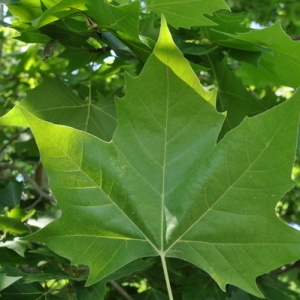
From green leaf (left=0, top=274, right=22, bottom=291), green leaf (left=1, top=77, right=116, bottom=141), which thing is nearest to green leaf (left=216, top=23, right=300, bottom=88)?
green leaf (left=1, top=77, right=116, bottom=141)

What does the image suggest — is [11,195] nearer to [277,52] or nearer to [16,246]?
[16,246]

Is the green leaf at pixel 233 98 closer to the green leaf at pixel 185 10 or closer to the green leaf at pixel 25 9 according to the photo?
the green leaf at pixel 185 10

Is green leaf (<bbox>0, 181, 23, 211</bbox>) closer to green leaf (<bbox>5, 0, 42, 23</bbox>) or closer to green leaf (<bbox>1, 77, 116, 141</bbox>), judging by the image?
green leaf (<bbox>1, 77, 116, 141</bbox>)

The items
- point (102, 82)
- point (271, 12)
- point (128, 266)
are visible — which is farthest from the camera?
point (271, 12)

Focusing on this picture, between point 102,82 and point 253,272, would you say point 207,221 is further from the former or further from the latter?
point 102,82

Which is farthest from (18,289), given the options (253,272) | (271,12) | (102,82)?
(271,12)

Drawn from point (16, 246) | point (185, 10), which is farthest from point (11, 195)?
point (185, 10)

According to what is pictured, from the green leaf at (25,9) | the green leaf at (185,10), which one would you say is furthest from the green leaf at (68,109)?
the green leaf at (185,10)
